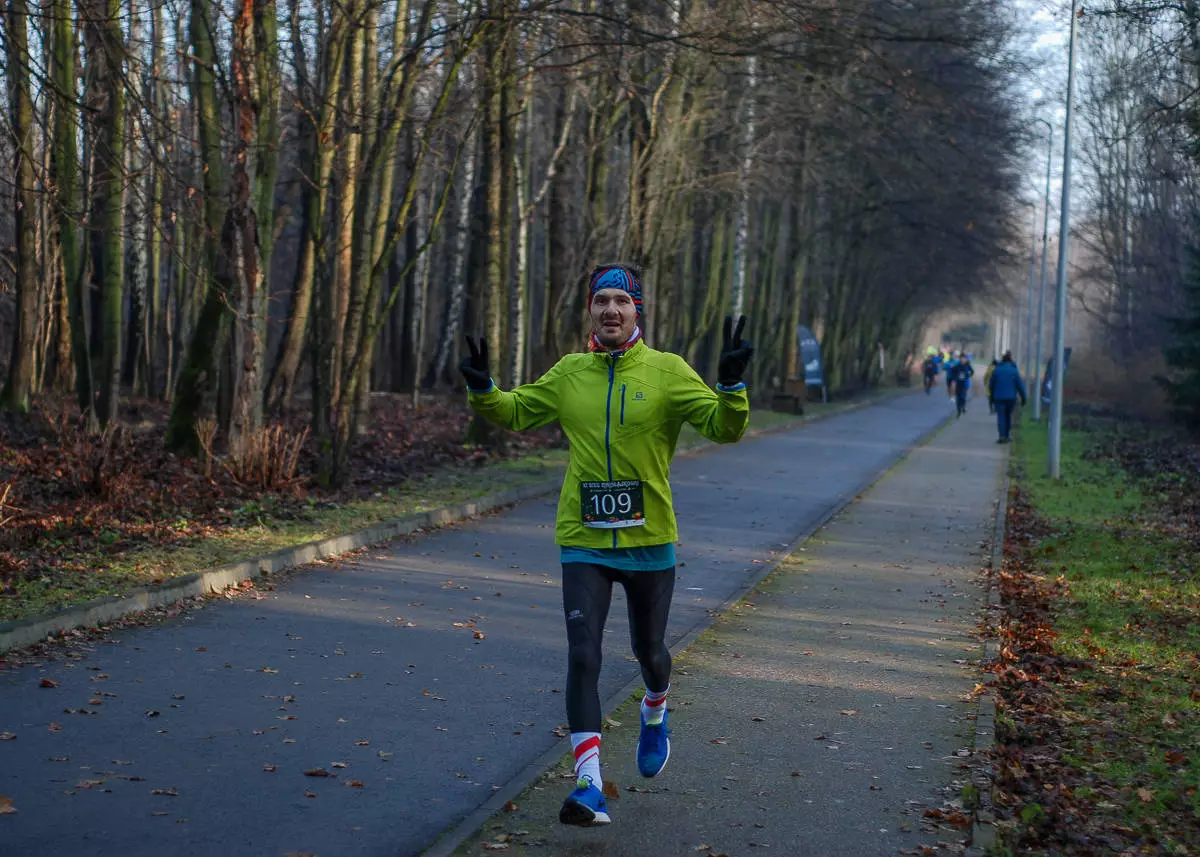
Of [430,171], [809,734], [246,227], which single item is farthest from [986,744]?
[430,171]

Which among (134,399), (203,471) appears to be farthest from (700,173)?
(203,471)

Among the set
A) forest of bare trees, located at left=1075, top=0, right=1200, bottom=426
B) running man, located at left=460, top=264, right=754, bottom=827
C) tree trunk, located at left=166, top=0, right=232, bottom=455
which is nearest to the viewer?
running man, located at left=460, top=264, right=754, bottom=827

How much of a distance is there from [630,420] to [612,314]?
40cm

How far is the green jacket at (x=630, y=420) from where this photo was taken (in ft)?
19.1

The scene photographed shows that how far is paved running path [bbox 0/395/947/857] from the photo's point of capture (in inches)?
224

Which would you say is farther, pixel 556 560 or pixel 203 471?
pixel 203 471

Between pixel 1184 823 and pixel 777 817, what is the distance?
1661 mm

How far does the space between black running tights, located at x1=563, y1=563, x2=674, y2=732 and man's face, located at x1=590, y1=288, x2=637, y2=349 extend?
85 cm

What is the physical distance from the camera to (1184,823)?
6.25 m

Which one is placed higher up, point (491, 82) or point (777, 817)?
point (491, 82)

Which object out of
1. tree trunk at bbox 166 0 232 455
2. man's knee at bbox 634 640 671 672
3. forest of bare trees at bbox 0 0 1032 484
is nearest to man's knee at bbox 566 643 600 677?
man's knee at bbox 634 640 671 672

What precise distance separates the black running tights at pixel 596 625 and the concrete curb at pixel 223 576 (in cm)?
412

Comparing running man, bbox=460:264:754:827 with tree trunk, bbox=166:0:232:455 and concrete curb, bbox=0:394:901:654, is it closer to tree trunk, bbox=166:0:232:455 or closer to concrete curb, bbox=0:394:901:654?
concrete curb, bbox=0:394:901:654

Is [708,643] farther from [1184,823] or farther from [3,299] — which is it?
[3,299]
